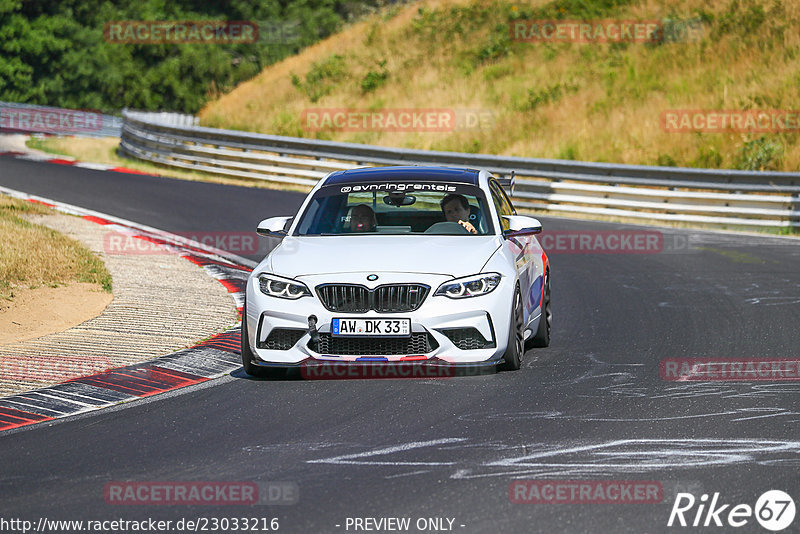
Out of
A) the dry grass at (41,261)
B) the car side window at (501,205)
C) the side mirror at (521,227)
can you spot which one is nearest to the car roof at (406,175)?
the car side window at (501,205)

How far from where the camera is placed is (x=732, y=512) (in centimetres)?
545

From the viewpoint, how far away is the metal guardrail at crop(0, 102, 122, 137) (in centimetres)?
4191

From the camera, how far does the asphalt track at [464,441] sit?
5586mm

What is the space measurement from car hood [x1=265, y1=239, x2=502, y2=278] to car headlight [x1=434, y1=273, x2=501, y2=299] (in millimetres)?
56

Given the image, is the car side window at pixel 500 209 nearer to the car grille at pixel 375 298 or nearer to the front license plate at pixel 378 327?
the car grille at pixel 375 298

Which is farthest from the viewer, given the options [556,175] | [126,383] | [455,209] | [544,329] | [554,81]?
[554,81]

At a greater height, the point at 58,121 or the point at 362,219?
the point at 58,121

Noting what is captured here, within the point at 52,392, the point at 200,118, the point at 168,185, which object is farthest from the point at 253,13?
the point at 52,392

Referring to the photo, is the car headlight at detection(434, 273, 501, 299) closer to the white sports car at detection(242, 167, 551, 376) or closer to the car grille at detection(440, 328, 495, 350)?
the white sports car at detection(242, 167, 551, 376)

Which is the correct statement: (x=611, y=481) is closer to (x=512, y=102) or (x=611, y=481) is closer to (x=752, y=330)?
(x=752, y=330)

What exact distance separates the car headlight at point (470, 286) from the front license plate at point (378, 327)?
13.3 inches

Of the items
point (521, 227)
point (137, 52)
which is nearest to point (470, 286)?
point (521, 227)

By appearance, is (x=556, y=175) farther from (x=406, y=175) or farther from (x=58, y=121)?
→ (x=58, y=121)

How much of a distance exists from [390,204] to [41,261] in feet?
16.0
